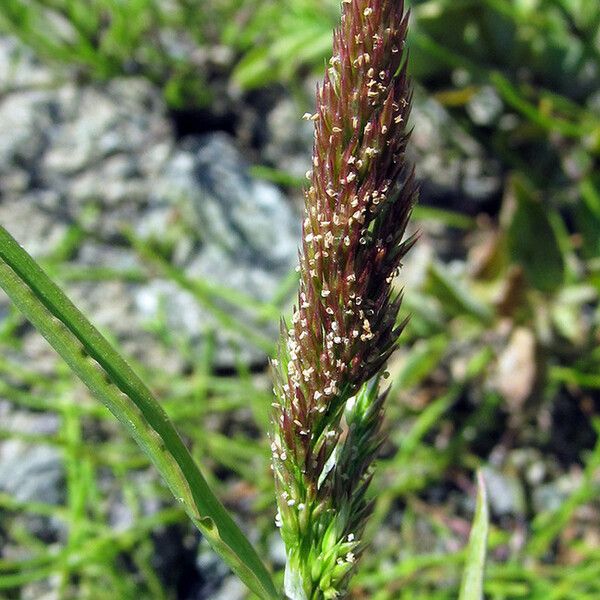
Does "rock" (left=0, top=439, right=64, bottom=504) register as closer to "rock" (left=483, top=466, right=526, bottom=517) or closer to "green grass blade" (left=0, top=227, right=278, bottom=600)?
"rock" (left=483, top=466, right=526, bottom=517)

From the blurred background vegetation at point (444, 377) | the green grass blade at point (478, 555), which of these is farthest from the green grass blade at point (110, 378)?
the blurred background vegetation at point (444, 377)

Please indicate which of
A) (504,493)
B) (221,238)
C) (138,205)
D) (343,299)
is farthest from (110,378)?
(138,205)

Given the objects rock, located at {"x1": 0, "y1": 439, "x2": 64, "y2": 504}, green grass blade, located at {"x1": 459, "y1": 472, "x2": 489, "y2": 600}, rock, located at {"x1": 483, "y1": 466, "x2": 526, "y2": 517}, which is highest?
rock, located at {"x1": 0, "y1": 439, "x2": 64, "y2": 504}

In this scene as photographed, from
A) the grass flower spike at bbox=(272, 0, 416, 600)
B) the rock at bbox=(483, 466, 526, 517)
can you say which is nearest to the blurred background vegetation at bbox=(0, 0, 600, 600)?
the rock at bbox=(483, 466, 526, 517)

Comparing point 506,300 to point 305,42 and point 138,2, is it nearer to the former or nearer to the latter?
point 305,42

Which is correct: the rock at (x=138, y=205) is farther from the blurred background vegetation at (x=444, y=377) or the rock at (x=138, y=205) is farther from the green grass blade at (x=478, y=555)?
the green grass blade at (x=478, y=555)
